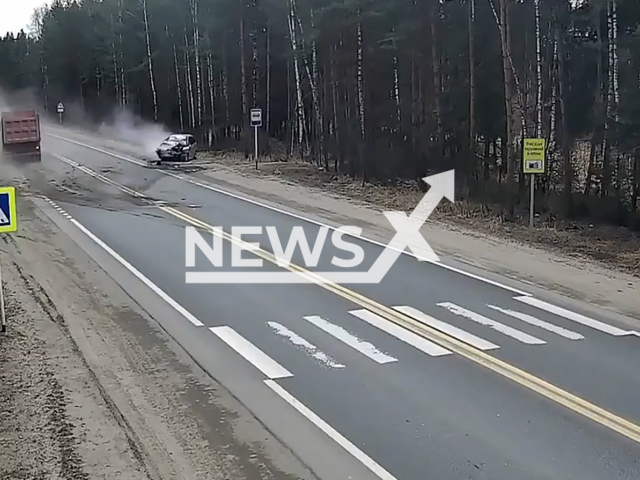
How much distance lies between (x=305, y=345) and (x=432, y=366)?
175cm

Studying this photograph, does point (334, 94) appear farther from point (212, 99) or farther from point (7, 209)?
point (7, 209)

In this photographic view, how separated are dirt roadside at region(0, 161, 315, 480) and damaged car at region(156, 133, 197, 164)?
2871 centimetres

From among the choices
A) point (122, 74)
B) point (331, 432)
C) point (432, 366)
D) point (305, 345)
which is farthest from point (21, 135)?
point (331, 432)

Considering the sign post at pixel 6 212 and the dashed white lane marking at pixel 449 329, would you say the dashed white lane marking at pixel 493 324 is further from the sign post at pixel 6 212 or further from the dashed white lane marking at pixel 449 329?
the sign post at pixel 6 212

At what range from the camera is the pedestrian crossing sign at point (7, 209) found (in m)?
11.0

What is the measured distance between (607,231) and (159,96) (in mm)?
51236

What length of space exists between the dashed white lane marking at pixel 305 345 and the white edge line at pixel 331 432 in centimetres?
93

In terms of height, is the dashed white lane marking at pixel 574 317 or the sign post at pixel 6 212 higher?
the sign post at pixel 6 212

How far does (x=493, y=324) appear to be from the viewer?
1135 cm

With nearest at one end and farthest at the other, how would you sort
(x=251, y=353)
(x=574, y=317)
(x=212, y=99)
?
(x=251, y=353)
(x=574, y=317)
(x=212, y=99)

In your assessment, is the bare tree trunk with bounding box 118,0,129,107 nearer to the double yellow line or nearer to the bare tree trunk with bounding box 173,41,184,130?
the bare tree trunk with bounding box 173,41,184,130

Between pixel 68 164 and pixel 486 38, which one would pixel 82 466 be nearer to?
pixel 68 164

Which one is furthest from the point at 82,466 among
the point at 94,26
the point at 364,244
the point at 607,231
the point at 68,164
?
the point at 94,26

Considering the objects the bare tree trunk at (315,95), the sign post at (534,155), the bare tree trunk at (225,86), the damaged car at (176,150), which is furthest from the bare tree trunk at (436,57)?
the bare tree trunk at (225,86)
